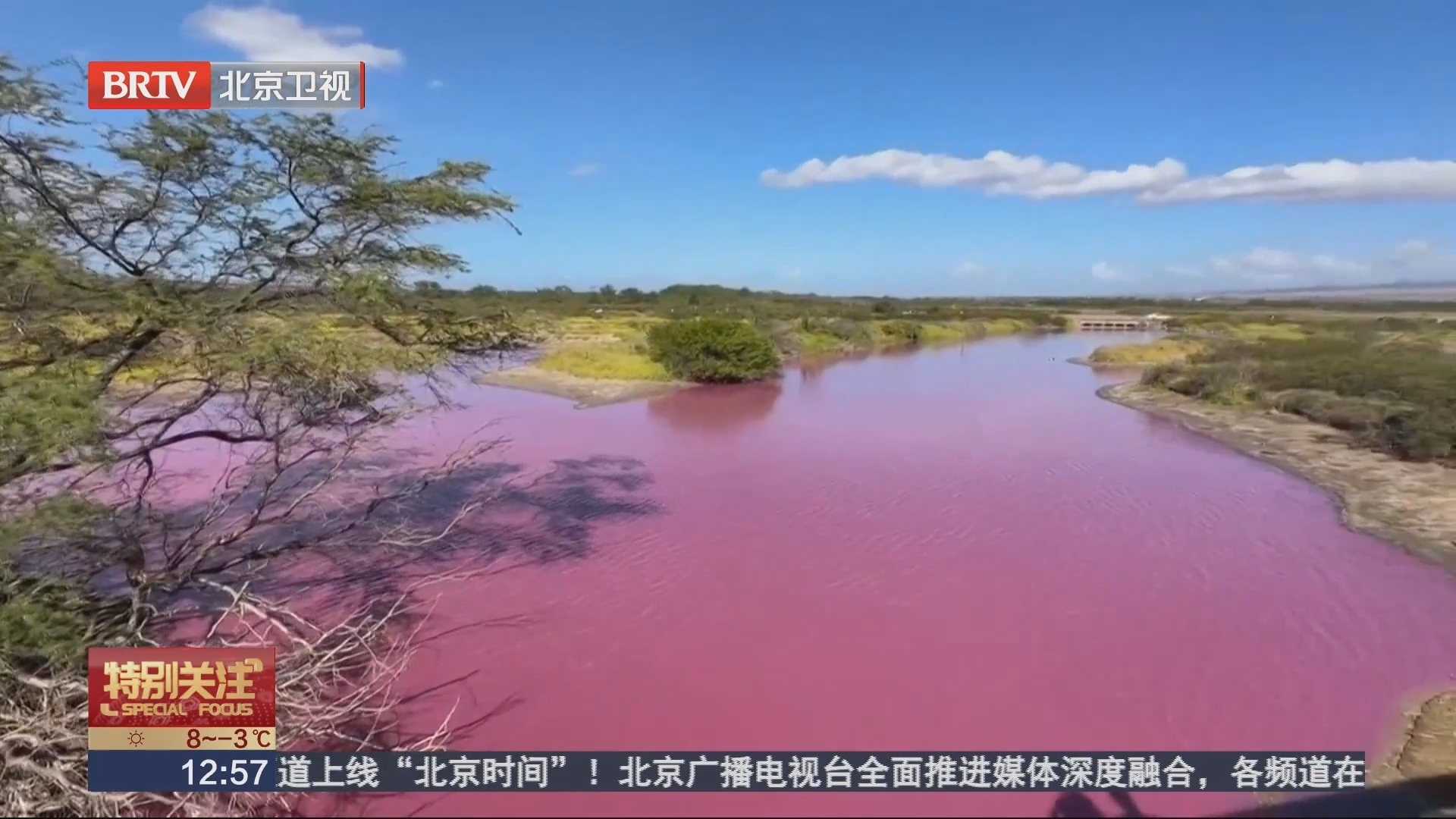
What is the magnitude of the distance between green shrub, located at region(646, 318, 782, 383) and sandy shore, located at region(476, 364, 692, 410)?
55cm

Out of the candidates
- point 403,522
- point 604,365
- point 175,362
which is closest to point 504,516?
point 403,522

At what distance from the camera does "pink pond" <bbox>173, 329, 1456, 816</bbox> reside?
4680 mm

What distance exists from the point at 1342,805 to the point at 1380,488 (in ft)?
25.5

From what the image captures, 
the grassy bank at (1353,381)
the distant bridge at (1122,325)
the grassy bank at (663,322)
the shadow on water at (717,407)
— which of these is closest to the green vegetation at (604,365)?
the grassy bank at (663,322)

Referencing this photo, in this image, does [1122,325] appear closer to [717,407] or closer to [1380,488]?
[717,407]

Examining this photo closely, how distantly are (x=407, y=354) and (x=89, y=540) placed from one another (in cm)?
223

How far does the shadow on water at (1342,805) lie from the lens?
157 inches

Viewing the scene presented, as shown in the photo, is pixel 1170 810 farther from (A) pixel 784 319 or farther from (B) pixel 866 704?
(A) pixel 784 319

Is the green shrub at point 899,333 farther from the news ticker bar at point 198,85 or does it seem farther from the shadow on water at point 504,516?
the news ticker bar at point 198,85

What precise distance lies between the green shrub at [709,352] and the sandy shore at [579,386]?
0.55m

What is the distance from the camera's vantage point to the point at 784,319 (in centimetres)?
3447

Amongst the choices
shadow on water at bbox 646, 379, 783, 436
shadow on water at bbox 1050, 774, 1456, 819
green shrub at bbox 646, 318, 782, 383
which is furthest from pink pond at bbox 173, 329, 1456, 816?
green shrub at bbox 646, 318, 782, 383

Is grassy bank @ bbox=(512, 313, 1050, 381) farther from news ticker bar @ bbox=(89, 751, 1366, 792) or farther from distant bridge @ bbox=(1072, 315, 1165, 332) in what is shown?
news ticker bar @ bbox=(89, 751, 1366, 792)

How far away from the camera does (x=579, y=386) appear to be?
18.4 meters
